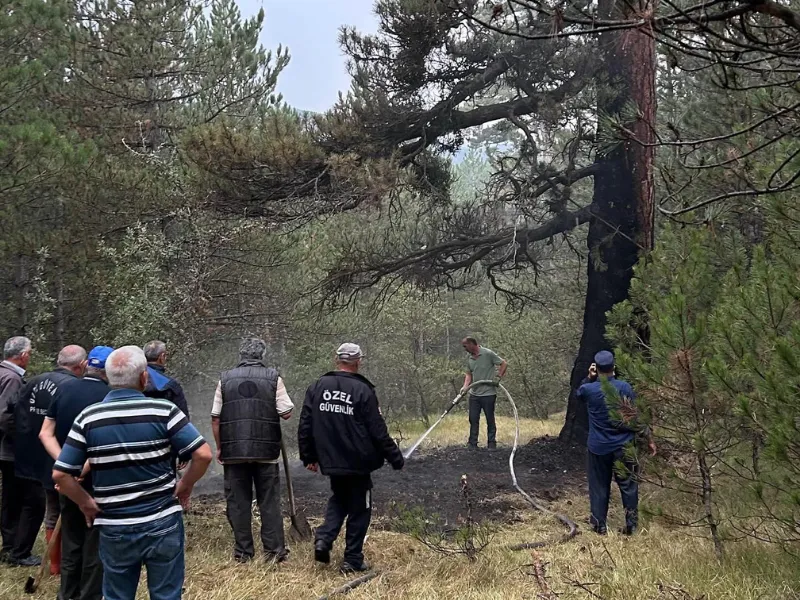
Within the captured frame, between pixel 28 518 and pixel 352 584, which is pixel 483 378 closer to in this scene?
pixel 352 584

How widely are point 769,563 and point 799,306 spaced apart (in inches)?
67.6

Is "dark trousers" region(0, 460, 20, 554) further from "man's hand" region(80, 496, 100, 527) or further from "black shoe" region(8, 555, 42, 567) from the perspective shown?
"man's hand" region(80, 496, 100, 527)

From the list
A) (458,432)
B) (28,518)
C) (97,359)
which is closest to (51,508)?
(28,518)

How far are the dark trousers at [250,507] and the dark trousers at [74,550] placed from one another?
1339 millimetres

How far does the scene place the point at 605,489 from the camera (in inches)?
245

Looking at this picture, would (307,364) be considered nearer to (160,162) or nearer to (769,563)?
(160,162)

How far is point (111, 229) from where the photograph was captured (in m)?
11.2

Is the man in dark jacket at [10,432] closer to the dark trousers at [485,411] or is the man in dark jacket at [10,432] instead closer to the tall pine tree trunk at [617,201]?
the tall pine tree trunk at [617,201]

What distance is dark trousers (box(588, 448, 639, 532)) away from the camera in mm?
6035

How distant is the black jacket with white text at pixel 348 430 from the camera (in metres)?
4.98

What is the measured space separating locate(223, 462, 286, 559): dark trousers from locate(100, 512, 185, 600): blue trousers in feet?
6.72

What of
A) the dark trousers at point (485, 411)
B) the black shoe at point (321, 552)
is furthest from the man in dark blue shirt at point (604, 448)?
the dark trousers at point (485, 411)

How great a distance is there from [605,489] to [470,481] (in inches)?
103

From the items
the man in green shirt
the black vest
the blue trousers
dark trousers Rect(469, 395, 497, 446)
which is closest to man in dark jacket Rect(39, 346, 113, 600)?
the blue trousers
